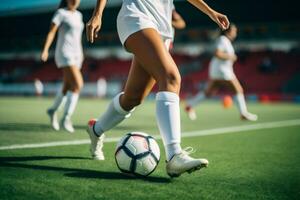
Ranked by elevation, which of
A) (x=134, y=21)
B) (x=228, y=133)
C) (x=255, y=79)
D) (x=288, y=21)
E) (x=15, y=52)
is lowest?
(x=15, y=52)

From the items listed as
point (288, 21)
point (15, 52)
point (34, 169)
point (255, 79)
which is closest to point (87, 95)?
point (255, 79)

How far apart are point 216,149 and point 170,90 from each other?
6.03 ft

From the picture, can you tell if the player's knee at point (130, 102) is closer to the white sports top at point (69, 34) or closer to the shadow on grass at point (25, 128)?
the shadow on grass at point (25, 128)

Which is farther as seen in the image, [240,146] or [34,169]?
[240,146]

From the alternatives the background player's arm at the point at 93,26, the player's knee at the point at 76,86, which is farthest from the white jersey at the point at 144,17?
the player's knee at the point at 76,86

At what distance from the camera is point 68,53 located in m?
6.87

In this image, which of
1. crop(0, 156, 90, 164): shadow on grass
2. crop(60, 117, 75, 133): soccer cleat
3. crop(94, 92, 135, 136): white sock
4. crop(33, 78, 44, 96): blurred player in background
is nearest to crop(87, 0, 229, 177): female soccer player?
crop(94, 92, 135, 136): white sock

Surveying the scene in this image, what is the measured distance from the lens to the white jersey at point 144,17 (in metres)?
3.17

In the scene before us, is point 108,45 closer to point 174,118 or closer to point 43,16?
point 43,16

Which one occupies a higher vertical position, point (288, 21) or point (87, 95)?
point (288, 21)

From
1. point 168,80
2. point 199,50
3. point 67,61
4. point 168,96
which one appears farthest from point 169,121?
point 199,50

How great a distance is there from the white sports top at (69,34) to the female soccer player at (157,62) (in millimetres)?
3663

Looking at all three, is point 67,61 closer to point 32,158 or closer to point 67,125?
point 67,125

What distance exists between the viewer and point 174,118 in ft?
9.98
